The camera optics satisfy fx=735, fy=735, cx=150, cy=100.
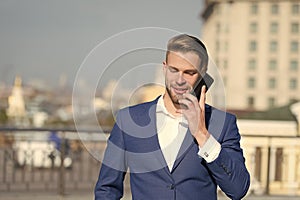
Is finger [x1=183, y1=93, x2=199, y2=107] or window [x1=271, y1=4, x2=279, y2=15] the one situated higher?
window [x1=271, y1=4, x2=279, y2=15]

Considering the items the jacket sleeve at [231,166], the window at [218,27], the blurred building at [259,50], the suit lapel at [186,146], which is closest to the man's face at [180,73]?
the suit lapel at [186,146]

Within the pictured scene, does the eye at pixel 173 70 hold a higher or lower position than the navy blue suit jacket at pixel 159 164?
higher

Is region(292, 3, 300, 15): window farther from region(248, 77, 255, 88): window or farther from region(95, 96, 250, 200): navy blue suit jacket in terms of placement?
region(95, 96, 250, 200): navy blue suit jacket

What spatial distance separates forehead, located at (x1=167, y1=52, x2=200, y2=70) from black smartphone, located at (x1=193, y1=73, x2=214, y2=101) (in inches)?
2.1

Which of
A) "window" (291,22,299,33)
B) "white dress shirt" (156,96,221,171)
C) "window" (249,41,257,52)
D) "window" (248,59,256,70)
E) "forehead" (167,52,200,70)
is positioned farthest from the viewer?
"window" (249,41,257,52)

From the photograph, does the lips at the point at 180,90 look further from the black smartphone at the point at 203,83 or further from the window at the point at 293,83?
the window at the point at 293,83

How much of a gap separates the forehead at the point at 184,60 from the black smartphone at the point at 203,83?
0.05m

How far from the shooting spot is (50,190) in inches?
490

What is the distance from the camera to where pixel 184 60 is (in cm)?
272

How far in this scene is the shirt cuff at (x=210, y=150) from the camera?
2662 mm

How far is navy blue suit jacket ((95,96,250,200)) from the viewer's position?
281 centimetres

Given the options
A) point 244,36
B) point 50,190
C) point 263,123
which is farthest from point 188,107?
point 244,36

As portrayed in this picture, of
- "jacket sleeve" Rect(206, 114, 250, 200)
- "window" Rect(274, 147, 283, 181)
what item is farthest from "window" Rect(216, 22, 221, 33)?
"jacket sleeve" Rect(206, 114, 250, 200)

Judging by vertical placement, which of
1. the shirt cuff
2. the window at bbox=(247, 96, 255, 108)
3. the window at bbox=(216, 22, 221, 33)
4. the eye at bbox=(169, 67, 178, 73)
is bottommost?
the window at bbox=(247, 96, 255, 108)
